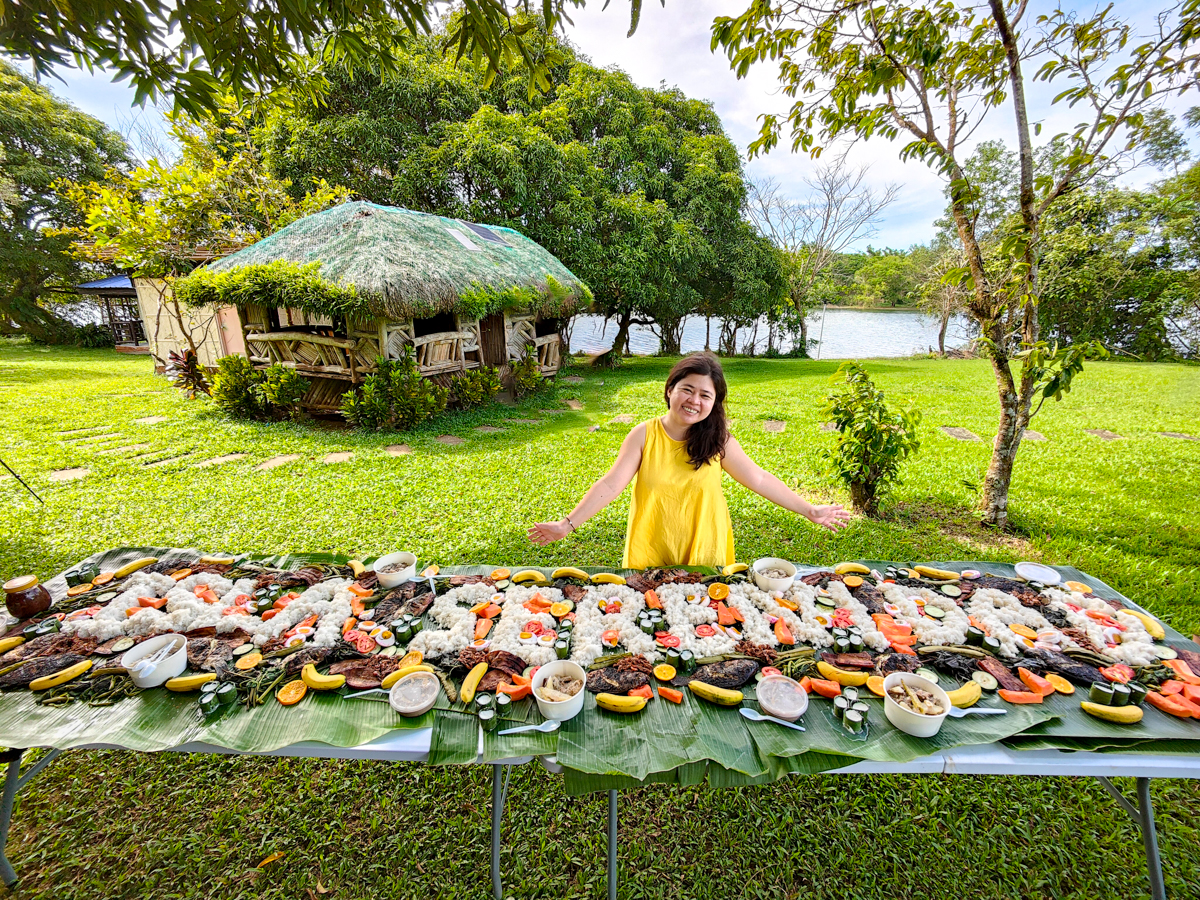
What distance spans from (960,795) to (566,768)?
6.83 feet

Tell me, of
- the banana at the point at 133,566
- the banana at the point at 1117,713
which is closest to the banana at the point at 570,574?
the banana at the point at 1117,713

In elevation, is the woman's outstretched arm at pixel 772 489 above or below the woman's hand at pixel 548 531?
above

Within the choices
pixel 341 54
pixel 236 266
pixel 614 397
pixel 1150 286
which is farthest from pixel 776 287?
pixel 341 54

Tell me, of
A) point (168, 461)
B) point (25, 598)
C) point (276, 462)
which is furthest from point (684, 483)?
point (168, 461)

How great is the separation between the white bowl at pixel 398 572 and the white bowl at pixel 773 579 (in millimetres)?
1513

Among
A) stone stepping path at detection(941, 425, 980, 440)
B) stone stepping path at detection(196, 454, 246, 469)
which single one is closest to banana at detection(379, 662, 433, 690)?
stone stepping path at detection(196, 454, 246, 469)

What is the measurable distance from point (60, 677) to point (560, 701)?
165cm

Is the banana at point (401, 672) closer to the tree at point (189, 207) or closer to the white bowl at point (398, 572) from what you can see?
the white bowl at point (398, 572)

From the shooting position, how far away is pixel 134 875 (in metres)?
1.89

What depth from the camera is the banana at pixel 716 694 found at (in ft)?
5.02

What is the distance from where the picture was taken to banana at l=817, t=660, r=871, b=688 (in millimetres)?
1608

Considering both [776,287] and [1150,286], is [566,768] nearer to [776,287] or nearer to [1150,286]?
[776,287]

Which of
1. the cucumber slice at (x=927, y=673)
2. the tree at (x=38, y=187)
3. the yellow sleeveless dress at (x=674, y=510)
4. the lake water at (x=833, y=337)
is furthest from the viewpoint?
the lake water at (x=833, y=337)

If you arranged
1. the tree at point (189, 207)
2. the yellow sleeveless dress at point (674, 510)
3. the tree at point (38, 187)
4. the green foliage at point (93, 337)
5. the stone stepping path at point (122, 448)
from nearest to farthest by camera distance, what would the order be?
the yellow sleeveless dress at point (674, 510) < the stone stepping path at point (122, 448) < the tree at point (189, 207) < the tree at point (38, 187) < the green foliage at point (93, 337)
